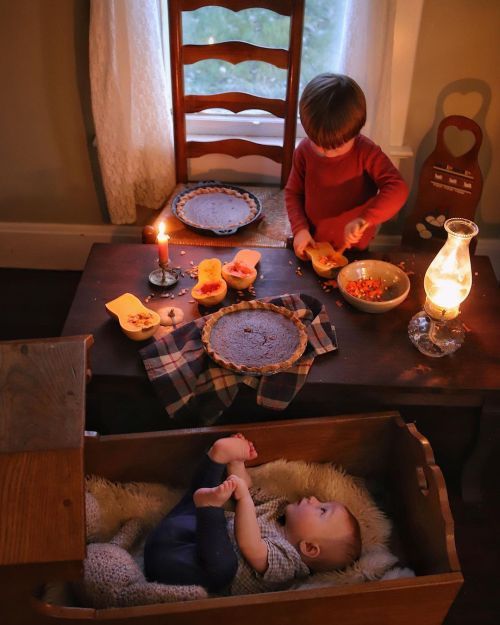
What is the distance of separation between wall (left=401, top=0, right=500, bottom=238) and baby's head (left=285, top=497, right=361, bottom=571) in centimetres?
139

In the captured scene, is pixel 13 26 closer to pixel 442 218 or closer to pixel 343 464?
pixel 442 218

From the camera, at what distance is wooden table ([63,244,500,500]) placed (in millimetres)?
1488

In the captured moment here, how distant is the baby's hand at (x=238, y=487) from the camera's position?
1.39 metres

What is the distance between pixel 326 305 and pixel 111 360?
1.92 feet

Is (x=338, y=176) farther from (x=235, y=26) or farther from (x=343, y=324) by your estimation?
(x=235, y=26)

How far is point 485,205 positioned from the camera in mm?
2416

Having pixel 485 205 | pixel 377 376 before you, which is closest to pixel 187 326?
pixel 377 376

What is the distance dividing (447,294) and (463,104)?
0.96 meters

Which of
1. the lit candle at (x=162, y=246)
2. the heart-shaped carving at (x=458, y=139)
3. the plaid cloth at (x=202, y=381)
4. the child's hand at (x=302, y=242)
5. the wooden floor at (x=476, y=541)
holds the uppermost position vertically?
the heart-shaped carving at (x=458, y=139)

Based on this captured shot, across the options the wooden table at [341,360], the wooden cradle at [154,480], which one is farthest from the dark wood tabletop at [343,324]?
the wooden cradle at [154,480]

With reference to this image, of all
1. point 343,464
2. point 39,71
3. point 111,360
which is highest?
point 39,71

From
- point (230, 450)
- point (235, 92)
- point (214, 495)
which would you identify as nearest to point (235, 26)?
point (235, 92)

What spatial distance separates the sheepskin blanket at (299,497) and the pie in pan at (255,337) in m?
0.26

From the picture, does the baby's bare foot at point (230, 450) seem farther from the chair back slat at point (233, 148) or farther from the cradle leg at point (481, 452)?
the chair back slat at point (233, 148)
